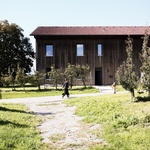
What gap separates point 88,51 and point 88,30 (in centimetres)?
324

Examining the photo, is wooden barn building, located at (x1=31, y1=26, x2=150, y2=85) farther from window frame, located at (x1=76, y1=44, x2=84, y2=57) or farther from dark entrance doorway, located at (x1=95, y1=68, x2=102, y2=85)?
dark entrance doorway, located at (x1=95, y1=68, x2=102, y2=85)

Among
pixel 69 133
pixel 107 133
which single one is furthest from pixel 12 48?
pixel 107 133

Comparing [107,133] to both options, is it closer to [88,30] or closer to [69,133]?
[69,133]

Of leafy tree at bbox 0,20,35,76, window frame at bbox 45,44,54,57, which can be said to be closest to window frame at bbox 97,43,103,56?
window frame at bbox 45,44,54,57

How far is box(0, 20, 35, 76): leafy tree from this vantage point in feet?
151

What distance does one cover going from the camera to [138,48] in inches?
1529

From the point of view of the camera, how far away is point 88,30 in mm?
39938

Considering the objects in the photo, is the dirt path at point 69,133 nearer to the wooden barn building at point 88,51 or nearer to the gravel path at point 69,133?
the gravel path at point 69,133

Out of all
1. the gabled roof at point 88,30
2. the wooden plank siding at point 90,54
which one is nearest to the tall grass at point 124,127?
the wooden plank siding at point 90,54

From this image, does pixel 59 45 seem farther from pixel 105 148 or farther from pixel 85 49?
pixel 105 148

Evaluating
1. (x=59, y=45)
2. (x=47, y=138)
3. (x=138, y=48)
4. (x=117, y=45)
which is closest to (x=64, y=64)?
(x=59, y=45)

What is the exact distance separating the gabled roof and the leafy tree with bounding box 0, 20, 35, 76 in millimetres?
7966

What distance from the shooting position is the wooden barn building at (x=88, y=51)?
1518 inches

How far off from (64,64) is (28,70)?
13050 mm
